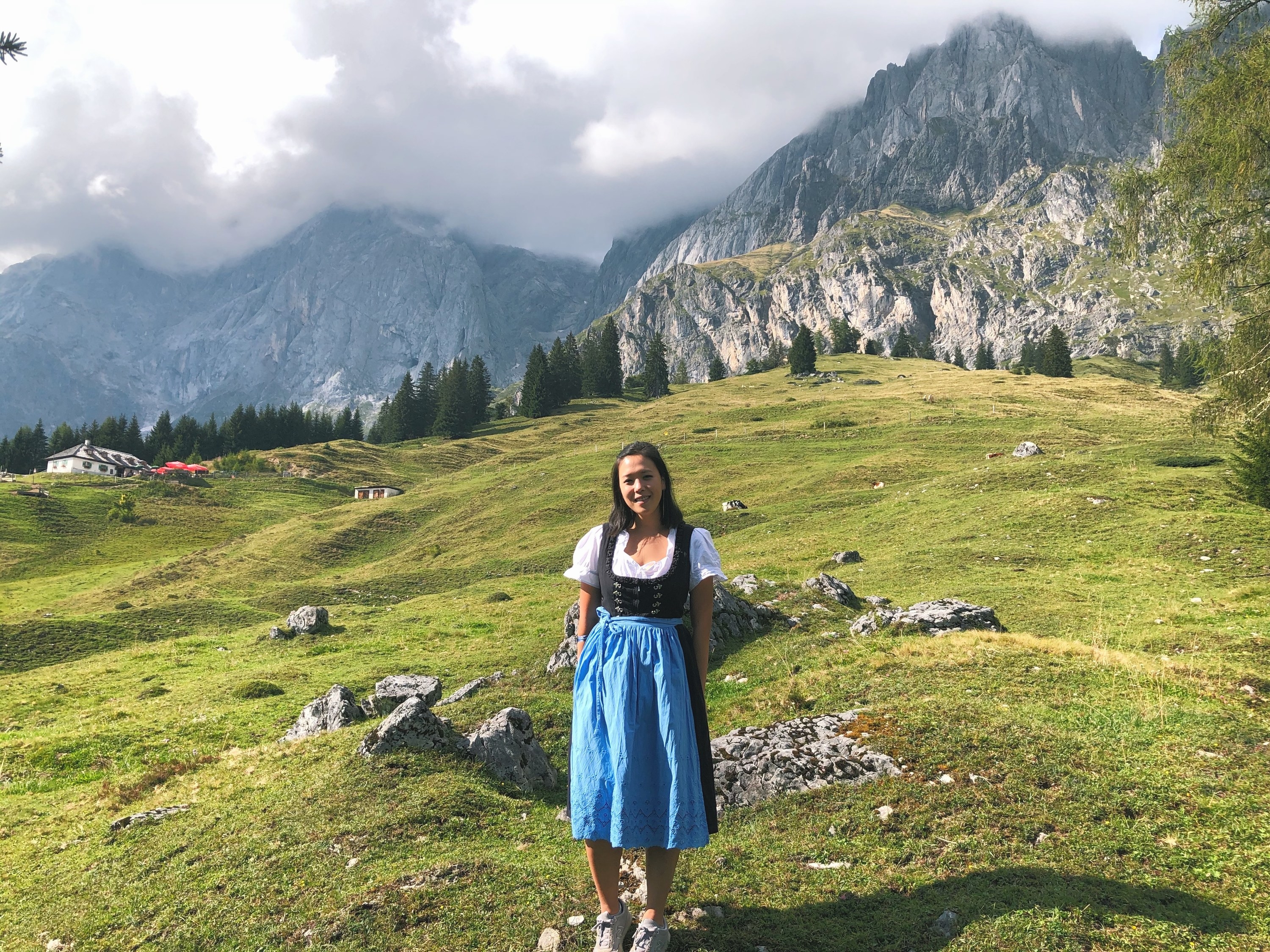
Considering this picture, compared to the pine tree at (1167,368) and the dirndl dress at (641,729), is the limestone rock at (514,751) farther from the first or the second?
the pine tree at (1167,368)

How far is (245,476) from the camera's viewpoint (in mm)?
86625

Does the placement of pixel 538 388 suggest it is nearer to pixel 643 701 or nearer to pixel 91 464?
pixel 91 464

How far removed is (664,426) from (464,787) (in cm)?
7551

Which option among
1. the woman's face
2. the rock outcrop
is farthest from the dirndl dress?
the rock outcrop

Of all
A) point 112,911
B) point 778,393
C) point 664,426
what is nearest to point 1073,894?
point 112,911

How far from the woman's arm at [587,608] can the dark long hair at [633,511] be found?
0.55m

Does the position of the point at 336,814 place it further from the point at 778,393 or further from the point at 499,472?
the point at 778,393

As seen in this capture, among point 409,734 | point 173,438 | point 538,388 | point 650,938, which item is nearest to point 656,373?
point 538,388

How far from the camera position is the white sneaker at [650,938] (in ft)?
17.2

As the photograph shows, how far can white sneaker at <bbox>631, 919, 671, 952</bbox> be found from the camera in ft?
17.2

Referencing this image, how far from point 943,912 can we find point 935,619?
445 inches

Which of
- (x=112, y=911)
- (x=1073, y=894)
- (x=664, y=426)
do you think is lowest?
(x=112, y=911)

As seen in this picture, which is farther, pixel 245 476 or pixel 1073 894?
pixel 245 476

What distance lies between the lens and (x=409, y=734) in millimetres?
10477
